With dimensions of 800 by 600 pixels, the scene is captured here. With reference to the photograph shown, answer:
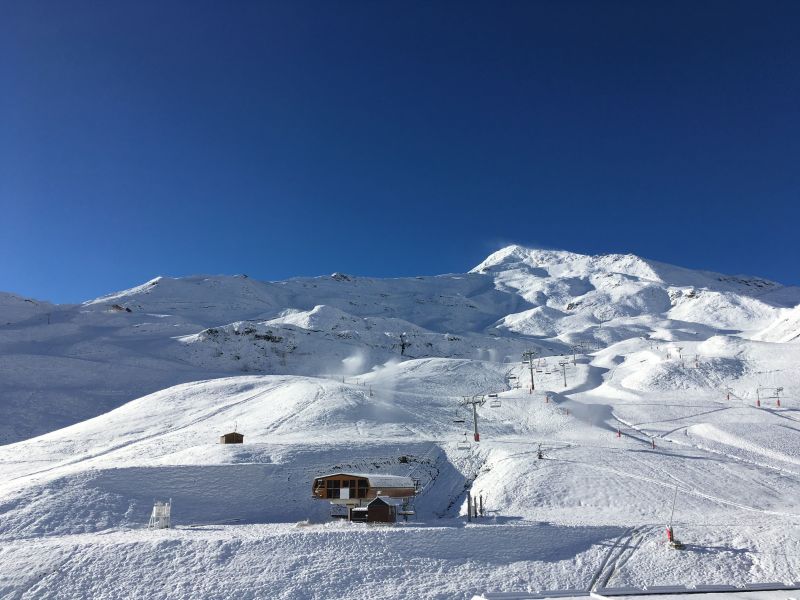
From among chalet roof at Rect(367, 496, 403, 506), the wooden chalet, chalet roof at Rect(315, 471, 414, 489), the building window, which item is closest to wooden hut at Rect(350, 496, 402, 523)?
chalet roof at Rect(367, 496, 403, 506)

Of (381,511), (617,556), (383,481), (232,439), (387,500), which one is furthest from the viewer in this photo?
(232,439)

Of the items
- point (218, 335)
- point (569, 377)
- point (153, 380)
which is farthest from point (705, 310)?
point (153, 380)

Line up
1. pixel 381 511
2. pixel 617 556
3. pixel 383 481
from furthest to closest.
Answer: pixel 383 481 → pixel 381 511 → pixel 617 556

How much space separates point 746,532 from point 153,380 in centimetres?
8268

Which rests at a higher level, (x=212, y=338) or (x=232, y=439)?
(x=212, y=338)

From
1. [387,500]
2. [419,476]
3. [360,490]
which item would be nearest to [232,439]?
[419,476]

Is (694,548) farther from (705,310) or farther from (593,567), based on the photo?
(705,310)

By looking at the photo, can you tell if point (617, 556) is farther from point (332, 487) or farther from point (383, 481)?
point (332, 487)

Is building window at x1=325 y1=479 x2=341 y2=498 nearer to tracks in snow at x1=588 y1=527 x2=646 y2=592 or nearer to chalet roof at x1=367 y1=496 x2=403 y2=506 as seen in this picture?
chalet roof at x1=367 y1=496 x2=403 y2=506

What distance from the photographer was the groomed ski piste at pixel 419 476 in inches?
1015

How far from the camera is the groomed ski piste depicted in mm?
25781

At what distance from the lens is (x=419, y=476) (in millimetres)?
42281

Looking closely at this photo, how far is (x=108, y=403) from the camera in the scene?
260 ft

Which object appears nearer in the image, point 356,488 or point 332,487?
point 356,488
